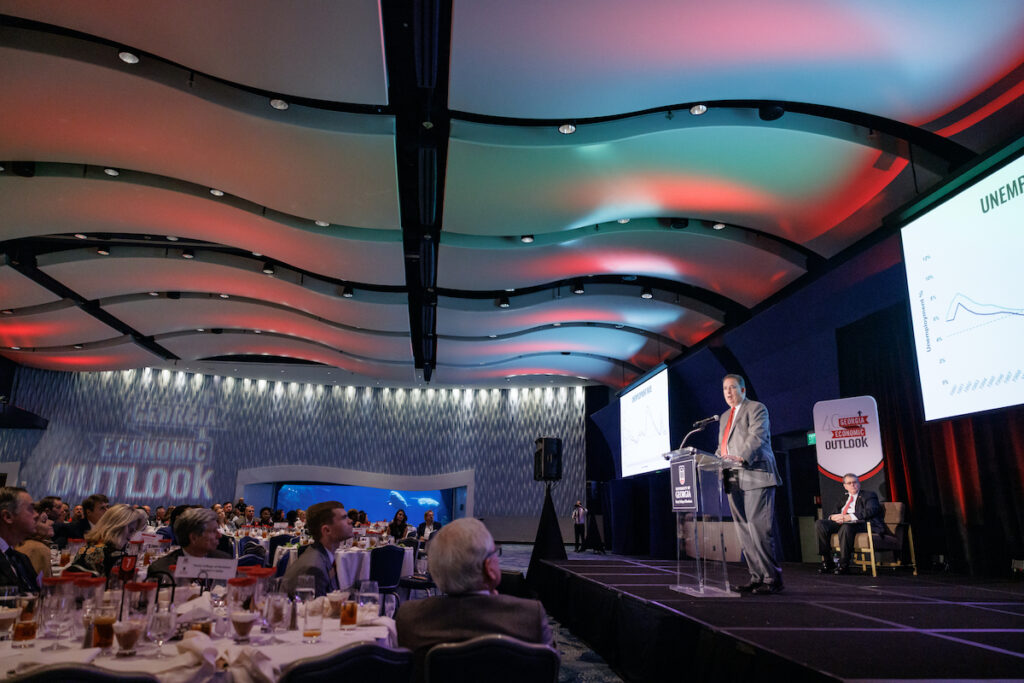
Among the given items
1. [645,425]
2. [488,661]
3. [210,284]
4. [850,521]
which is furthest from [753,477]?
[210,284]

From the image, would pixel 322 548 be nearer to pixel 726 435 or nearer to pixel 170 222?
pixel 726 435

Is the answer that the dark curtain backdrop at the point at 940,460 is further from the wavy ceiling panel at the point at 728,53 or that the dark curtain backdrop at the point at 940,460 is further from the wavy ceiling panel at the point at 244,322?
the wavy ceiling panel at the point at 244,322

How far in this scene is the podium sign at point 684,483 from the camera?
459 cm

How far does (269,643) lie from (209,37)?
4.42 m

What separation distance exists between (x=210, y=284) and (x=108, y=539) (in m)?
7.42

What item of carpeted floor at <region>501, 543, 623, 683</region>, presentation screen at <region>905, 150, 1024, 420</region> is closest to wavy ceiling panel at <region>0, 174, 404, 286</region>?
carpeted floor at <region>501, 543, 623, 683</region>

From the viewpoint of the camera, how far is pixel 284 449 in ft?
58.0

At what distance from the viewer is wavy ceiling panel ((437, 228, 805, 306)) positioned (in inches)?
324

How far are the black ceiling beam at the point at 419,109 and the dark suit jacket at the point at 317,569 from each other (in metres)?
3.56

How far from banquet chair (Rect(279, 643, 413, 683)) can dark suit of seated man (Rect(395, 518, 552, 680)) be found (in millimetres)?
323

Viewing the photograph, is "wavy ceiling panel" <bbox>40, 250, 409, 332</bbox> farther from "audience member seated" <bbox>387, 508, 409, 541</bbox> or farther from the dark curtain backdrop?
the dark curtain backdrop

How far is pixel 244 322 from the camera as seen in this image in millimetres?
12586

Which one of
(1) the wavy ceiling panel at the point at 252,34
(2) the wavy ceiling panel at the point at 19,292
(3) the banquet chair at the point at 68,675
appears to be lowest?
(3) the banquet chair at the point at 68,675

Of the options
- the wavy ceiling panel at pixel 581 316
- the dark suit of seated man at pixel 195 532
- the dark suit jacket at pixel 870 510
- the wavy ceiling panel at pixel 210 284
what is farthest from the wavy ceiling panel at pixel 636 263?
the dark suit of seated man at pixel 195 532
